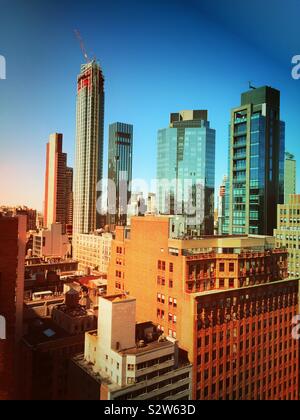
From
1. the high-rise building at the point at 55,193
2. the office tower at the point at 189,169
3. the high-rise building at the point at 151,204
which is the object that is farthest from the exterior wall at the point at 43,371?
the office tower at the point at 189,169

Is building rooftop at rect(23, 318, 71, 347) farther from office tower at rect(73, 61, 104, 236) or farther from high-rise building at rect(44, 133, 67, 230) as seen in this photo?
office tower at rect(73, 61, 104, 236)

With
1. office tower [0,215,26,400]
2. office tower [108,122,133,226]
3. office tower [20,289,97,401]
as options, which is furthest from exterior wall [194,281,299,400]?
office tower [108,122,133,226]

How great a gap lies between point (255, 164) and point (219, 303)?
1529 centimetres

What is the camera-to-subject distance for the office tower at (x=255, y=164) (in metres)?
25.3

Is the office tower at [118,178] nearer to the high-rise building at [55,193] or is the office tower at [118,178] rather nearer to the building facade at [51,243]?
the high-rise building at [55,193]

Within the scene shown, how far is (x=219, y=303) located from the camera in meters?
12.9

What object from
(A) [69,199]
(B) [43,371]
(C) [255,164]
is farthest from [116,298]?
(A) [69,199]

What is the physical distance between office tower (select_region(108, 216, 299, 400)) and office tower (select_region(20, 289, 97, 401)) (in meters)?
2.84

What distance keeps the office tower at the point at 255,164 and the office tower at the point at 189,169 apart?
199 centimetres

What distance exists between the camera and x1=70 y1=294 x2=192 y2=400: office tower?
10102 millimetres

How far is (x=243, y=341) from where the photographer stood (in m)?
13.4

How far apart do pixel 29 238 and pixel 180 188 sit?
14.1 meters

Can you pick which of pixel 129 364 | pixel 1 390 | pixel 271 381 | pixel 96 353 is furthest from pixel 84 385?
pixel 271 381
